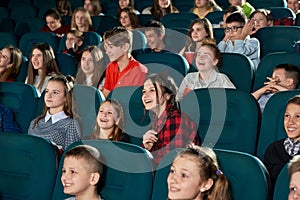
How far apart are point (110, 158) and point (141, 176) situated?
120 mm

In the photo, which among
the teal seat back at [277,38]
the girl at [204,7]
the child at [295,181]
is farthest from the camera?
the girl at [204,7]

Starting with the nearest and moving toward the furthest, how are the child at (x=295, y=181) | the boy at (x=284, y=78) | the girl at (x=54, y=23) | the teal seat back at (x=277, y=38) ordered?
the child at (x=295, y=181) < the boy at (x=284, y=78) < the teal seat back at (x=277, y=38) < the girl at (x=54, y=23)

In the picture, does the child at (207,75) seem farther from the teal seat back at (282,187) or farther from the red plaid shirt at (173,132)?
the teal seat back at (282,187)

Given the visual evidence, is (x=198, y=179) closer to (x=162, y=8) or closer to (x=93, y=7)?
(x=162, y=8)

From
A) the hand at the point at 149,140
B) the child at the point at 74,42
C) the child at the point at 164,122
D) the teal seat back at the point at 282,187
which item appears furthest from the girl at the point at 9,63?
the teal seat back at the point at 282,187

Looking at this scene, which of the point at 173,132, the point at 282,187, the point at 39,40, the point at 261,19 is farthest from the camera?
the point at 39,40

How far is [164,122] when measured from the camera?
2283mm

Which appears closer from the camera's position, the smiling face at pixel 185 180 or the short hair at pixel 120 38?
the smiling face at pixel 185 180

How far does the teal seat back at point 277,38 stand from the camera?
3.38 m

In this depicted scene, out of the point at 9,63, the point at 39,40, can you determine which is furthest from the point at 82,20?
the point at 9,63

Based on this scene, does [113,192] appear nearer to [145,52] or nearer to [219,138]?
[219,138]

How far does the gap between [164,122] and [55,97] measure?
53 cm

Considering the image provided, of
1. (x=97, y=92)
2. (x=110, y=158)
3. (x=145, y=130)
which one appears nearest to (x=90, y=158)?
(x=110, y=158)

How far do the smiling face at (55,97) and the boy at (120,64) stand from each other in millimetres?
465
